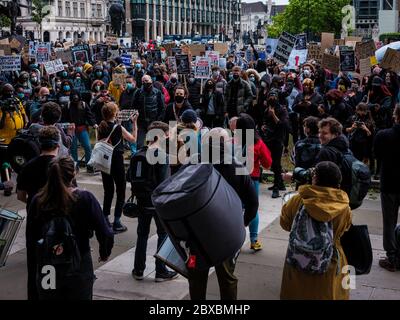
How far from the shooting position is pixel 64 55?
66.3 ft

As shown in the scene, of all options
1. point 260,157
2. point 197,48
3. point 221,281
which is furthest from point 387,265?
point 197,48

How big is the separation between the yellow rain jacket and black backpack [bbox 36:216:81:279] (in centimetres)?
163

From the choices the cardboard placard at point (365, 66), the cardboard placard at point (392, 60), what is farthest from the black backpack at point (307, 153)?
the cardboard placard at point (365, 66)

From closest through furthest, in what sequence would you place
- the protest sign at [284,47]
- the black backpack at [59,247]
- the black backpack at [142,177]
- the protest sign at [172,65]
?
the black backpack at [59,247] → the black backpack at [142,177] → the protest sign at [284,47] → the protest sign at [172,65]

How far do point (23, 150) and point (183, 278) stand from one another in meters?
2.32

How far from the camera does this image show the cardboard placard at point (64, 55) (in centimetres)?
2002

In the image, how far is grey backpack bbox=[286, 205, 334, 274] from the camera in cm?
445

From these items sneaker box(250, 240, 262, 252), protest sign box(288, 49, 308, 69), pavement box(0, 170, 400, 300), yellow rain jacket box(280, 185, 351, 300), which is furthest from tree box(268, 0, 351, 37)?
yellow rain jacket box(280, 185, 351, 300)

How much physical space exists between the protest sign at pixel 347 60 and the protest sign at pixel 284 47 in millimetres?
1857

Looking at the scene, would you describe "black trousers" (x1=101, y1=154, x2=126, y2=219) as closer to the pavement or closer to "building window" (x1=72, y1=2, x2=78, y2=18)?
the pavement

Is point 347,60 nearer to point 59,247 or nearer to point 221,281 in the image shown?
point 221,281

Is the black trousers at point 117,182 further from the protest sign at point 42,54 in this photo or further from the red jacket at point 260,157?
the protest sign at point 42,54
